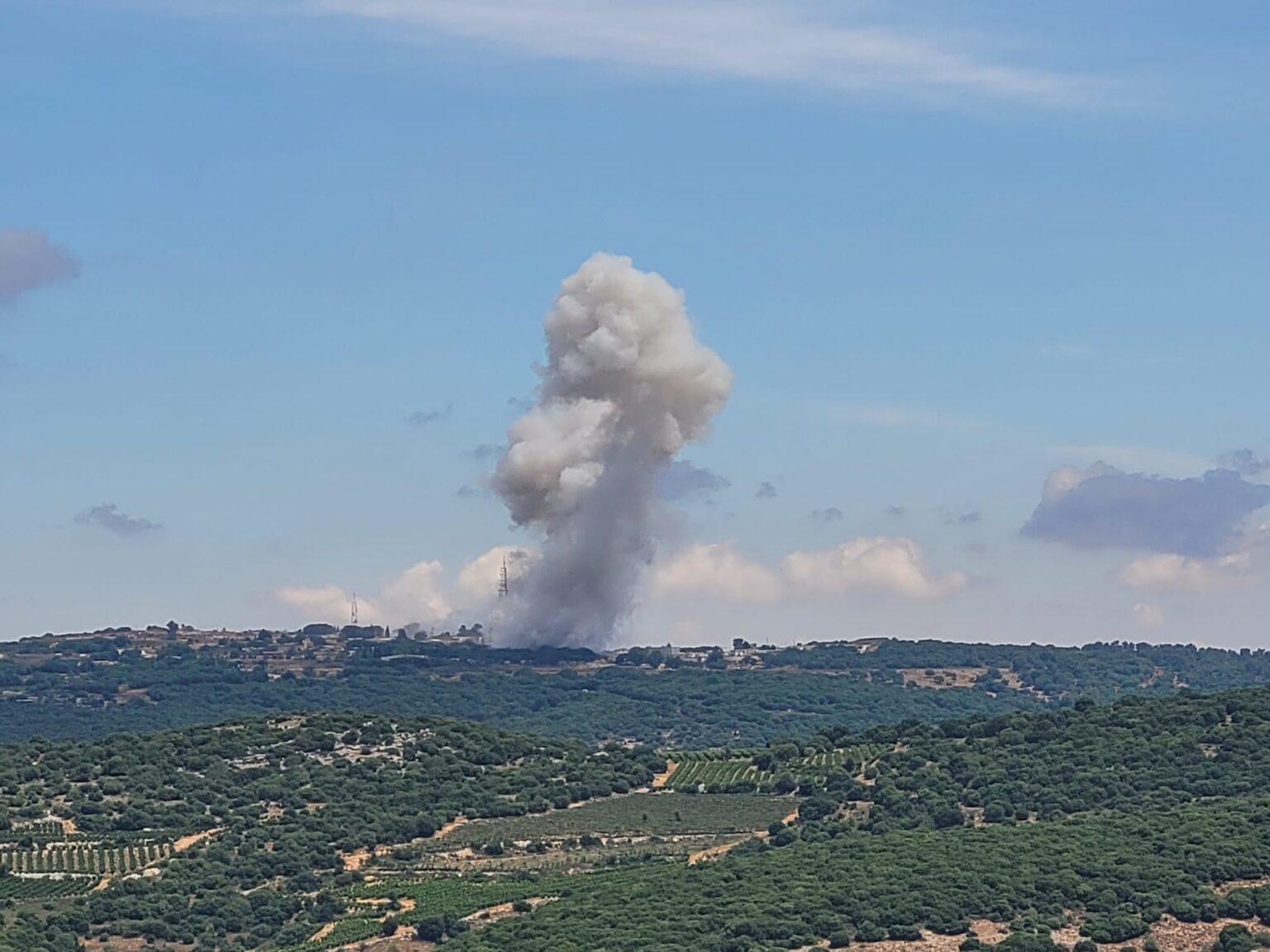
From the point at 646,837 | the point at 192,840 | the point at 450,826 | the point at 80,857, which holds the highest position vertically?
the point at 450,826

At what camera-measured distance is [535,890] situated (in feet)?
308

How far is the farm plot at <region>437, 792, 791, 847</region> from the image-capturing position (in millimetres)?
111875

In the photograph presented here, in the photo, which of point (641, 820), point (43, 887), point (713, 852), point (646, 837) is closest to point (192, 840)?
point (43, 887)

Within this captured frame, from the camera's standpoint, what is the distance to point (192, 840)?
11000 centimetres

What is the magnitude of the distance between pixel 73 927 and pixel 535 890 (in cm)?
1848

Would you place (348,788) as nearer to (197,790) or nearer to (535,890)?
(197,790)

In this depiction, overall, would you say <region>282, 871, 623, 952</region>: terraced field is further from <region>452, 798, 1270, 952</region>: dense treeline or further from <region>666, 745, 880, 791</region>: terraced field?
<region>666, 745, 880, 791</region>: terraced field

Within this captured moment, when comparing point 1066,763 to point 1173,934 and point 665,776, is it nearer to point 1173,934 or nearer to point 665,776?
point 665,776

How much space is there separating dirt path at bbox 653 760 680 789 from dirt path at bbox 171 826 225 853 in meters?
27.2

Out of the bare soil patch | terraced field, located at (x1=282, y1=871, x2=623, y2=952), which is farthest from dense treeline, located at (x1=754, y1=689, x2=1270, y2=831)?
the bare soil patch

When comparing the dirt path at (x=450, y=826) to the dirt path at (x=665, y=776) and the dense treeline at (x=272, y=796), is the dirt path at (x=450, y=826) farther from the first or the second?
the dirt path at (x=665, y=776)

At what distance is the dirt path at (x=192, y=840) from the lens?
10756 centimetres

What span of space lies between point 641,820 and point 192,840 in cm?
2196

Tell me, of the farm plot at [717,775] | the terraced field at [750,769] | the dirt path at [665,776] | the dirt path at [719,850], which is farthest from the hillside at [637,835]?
the dirt path at [665,776]
